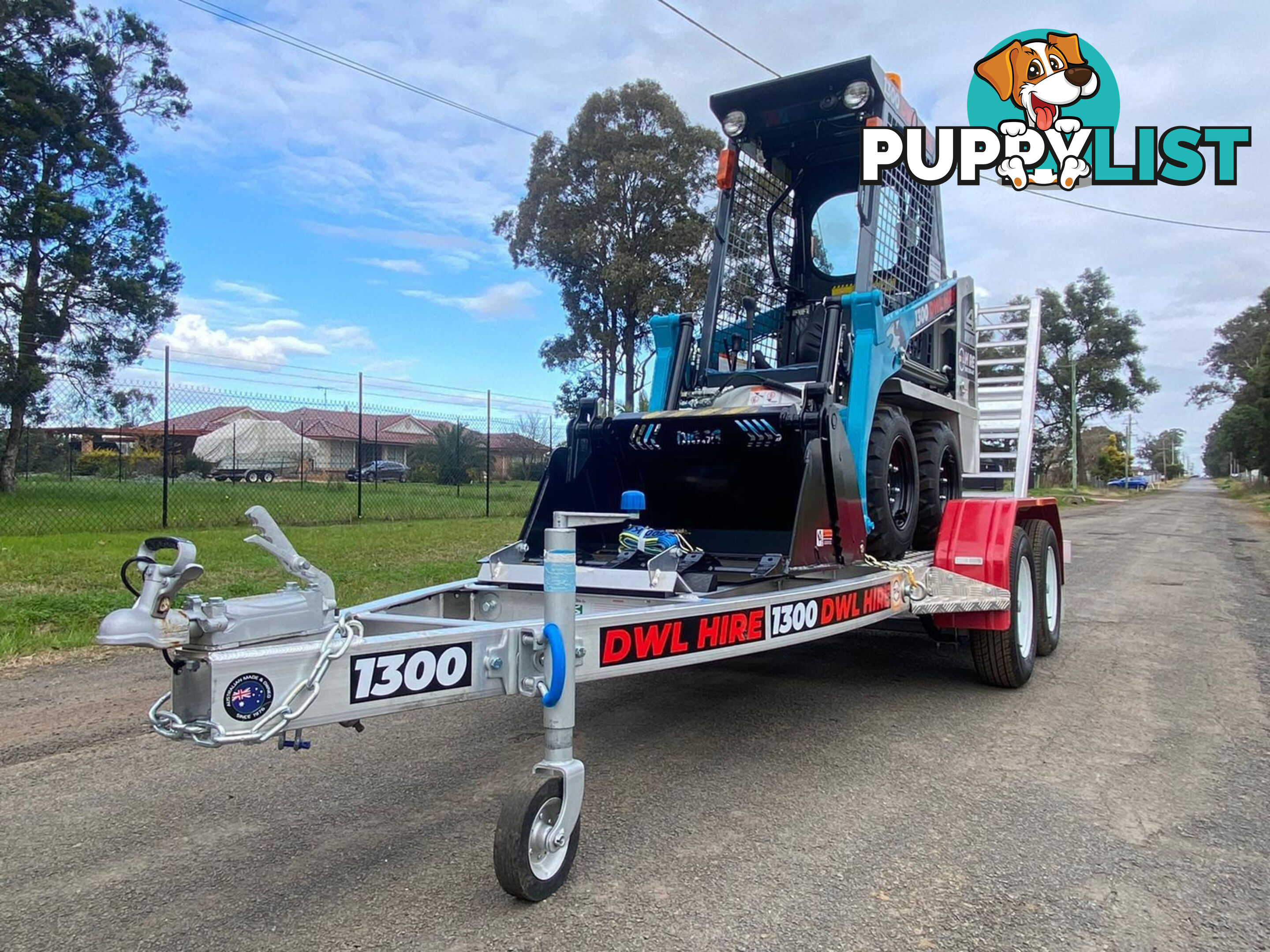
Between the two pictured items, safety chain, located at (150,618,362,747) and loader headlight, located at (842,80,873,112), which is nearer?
safety chain, located at (150,618,362,747)

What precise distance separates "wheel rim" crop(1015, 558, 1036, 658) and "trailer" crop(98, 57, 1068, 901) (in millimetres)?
24

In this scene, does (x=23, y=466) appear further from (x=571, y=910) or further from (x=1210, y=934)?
(x=1210, y=934)

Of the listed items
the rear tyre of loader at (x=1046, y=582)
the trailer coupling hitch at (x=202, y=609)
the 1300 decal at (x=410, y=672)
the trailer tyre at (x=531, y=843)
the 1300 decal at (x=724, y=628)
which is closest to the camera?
the trailer coupling hitch at (x=202, y=609)

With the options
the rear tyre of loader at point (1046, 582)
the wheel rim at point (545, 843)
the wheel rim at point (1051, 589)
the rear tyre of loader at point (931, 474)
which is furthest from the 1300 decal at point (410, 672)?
the wheel rim at point (1051, 589)

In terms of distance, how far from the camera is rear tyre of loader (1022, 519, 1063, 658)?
6.18m

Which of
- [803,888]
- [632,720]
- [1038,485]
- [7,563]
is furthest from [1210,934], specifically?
[1038,485]

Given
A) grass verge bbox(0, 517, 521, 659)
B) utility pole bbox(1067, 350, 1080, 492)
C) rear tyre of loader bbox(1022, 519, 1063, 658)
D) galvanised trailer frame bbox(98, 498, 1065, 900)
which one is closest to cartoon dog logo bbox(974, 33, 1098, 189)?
rear tyre of loader bbox(1022, 519, 1063, 658)

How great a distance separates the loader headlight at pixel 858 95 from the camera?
5398 mm

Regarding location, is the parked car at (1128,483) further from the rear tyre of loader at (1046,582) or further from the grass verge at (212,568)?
the rear tyre of loader at (1046,582)

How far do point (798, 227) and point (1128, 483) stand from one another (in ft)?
292

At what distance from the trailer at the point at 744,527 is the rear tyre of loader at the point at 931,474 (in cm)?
3

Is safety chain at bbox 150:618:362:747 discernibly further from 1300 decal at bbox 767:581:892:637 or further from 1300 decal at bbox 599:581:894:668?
1300 decal at bbox 767:581:892:637

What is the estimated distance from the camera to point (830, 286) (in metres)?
6.39

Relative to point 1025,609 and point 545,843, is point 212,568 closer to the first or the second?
point 545,843
